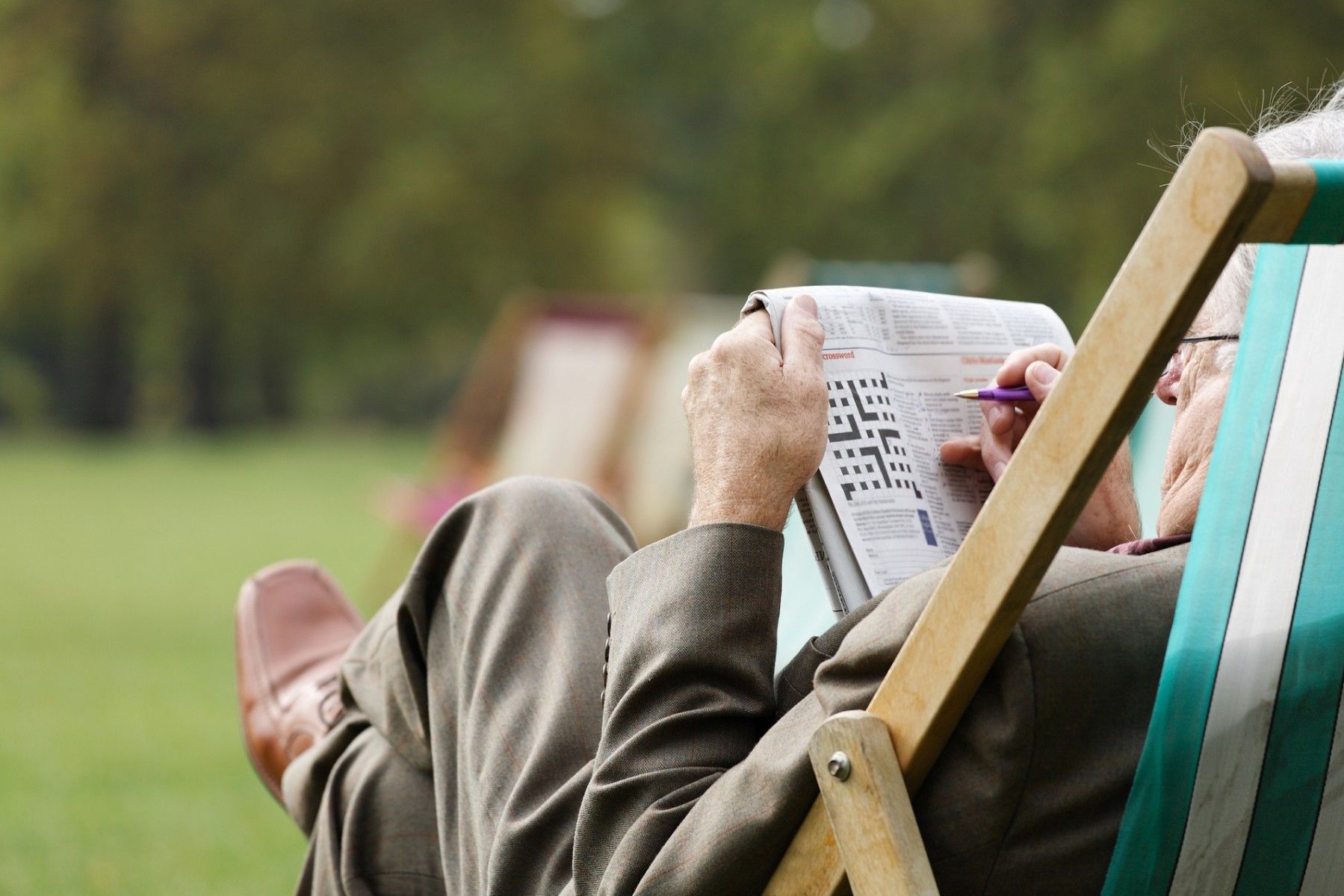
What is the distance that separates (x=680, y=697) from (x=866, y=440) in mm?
392

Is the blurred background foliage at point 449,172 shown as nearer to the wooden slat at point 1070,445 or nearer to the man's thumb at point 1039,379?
the man's thumb at point 1039,379

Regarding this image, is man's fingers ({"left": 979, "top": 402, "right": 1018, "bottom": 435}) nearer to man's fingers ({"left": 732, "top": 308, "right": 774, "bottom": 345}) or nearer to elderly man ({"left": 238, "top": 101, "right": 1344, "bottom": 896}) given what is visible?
elderly man ({"left": 238, "top": 101, "right": 1344, "bottom": 896})

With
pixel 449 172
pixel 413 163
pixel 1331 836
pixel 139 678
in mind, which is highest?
pixel 1331 836

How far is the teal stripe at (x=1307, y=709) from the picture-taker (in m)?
1.23

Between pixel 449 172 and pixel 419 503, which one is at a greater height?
pixel 449 172

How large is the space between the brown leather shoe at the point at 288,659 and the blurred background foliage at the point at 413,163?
58.2 feet

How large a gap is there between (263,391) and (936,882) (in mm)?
28667

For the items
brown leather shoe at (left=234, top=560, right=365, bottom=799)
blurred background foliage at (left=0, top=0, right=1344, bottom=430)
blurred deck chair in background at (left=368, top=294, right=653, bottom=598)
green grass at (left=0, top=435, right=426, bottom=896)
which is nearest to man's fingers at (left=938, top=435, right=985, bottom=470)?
brown leather shoe at (left=234, top=560, right=365, bottom=799)

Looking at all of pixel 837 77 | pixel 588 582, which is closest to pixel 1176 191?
pixel 588 582

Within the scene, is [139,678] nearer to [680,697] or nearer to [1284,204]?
[680,697]

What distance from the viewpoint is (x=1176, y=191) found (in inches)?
42.1

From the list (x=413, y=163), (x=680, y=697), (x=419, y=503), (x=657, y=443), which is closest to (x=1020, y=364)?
(x=680, y=697)

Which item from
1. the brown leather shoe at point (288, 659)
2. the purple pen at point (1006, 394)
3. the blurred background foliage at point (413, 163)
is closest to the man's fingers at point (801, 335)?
the purple pen at point (1006, 394)

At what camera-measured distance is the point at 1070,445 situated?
113 cm
